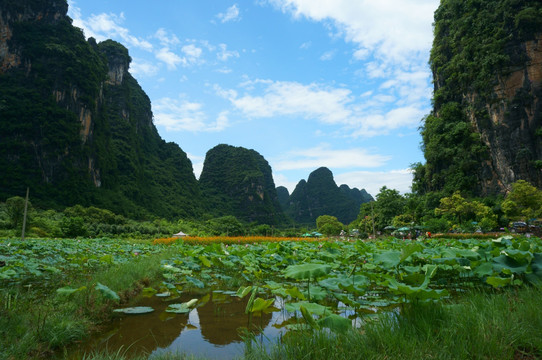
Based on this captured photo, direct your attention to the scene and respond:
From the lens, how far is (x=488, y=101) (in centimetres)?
2814

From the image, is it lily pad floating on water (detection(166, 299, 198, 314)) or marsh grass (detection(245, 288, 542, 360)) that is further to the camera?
lily pad floating on water (detection(166, 299, 198, 314))

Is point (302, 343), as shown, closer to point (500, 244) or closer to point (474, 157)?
point (500, 244)

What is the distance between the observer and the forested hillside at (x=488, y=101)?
84.1ft

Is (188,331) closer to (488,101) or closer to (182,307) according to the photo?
(182,307)

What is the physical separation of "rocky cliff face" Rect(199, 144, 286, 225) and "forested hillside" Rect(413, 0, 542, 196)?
5202cm

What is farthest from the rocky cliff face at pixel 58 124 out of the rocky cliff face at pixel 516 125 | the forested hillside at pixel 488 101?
the rocky cliff face at pixel 516 125

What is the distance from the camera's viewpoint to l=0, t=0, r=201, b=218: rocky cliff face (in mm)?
40812

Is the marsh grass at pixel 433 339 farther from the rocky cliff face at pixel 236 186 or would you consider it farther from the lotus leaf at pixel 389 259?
the rocky cliff face at pixel 236 186

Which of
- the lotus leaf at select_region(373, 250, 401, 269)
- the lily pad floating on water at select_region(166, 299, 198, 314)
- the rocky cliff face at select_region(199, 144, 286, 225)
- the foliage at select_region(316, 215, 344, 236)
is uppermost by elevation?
the rocky cliff face at select_region(199, 144, 286, 225)

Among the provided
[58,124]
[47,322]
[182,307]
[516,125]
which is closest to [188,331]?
[182,307]

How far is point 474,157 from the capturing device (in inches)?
1134

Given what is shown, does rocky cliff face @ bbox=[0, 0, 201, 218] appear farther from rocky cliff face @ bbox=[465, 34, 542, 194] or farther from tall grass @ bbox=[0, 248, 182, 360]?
rocky cliff face @ bbox=[465, 34, 542, 194]

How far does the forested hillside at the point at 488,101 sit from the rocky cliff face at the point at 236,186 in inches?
2048

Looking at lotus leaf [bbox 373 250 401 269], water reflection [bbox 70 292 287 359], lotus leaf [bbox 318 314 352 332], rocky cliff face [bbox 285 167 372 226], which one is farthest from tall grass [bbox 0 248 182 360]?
rocky cliff face [bbox 285 167 372 226]
